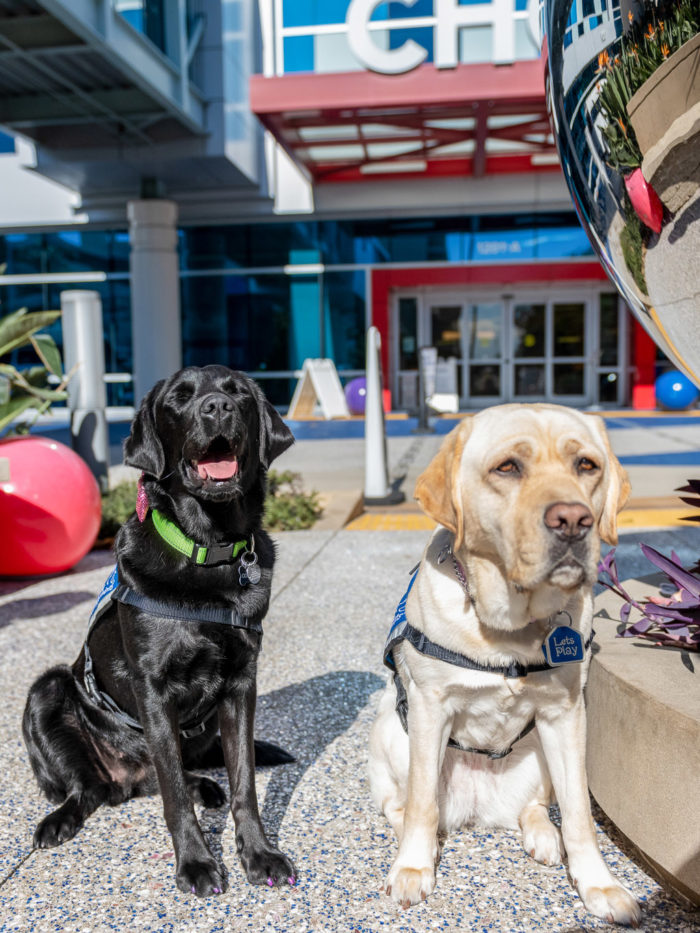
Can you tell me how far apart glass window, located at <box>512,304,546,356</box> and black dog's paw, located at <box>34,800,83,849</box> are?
20.7 m

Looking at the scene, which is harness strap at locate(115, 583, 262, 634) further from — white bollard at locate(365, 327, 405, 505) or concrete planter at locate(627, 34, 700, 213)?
white bollard at locate(365, 327, 405, 505)

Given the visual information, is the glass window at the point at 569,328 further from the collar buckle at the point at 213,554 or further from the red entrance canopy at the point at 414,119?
the collar buckle at the point at 213,554

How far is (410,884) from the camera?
7.20 feet

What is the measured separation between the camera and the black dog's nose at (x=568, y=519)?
1807 mm

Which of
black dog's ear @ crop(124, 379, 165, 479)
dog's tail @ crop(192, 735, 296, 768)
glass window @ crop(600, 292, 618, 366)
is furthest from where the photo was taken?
glass window @ crop(600, 292, 618, 366)

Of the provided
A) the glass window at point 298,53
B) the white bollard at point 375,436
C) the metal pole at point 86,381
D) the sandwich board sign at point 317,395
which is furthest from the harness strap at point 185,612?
the glass window at point 298,53

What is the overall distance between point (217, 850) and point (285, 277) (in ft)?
66.0

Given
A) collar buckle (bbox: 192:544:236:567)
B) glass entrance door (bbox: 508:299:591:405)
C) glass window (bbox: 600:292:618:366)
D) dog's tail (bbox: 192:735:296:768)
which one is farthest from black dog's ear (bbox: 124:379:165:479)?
glass window (bbox: 600:292:618:366)

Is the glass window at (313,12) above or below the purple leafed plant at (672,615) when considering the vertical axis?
above

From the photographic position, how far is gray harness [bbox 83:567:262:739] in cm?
242

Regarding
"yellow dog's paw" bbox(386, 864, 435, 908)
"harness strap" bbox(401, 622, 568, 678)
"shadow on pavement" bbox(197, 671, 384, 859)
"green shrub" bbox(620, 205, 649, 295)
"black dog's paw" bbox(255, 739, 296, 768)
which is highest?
"green shrub" bbox(620, 205, 649, 295)

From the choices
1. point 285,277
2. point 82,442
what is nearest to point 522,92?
point 285,277

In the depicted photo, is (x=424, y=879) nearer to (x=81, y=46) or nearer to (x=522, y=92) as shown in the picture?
(x=81, y=46)

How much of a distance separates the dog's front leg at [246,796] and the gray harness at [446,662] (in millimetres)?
466
